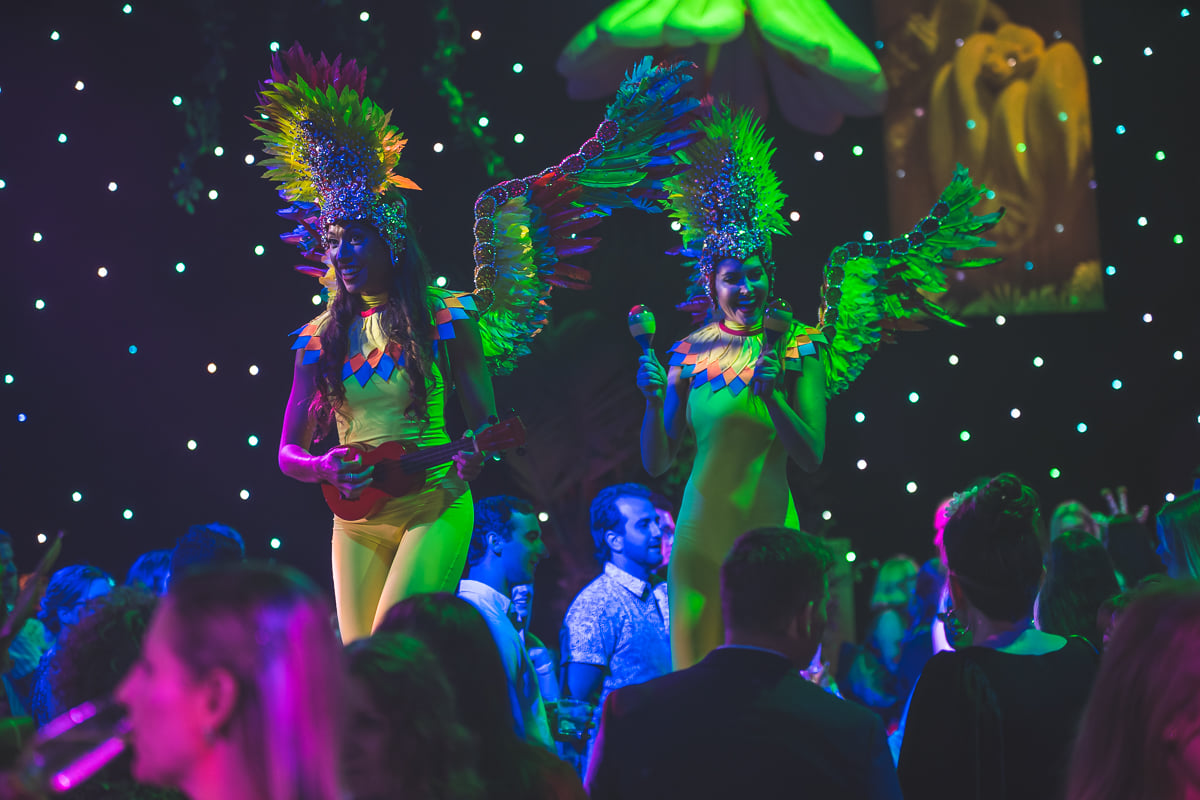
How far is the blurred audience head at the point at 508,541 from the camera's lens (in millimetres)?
3607

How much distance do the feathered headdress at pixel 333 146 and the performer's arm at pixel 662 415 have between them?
94 centimetres

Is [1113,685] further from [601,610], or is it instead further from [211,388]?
[211,388]

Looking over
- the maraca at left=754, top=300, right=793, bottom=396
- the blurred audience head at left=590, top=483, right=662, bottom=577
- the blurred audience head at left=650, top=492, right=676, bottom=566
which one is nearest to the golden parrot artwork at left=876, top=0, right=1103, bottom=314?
the blurred audience head at left=650, top=492, right=676, bottom=566

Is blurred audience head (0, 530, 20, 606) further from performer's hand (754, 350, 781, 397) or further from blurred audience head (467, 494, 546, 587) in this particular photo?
performer's hand (754, 350, 781, 397)

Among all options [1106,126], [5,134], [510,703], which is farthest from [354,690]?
[1106,126]

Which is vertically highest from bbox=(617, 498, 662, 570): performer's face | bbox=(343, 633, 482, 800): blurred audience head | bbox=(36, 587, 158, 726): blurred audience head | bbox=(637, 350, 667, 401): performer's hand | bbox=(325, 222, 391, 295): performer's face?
bbox=(325, 222, 391, 295): performer's face

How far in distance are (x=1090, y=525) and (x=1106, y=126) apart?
268 centimetres

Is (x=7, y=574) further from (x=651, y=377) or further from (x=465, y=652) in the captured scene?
(x=465, y=652)

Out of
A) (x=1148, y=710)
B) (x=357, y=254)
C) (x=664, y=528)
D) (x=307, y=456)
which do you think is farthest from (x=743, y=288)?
(x=1148, y=710)

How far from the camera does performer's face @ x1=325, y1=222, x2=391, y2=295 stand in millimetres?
3301

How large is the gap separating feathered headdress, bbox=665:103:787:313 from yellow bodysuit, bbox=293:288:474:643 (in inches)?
37.8

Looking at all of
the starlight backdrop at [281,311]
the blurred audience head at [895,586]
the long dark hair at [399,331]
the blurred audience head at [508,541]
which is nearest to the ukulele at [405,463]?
the long dark hair at [399,331]

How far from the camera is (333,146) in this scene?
11.0 ft

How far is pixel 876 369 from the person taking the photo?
639 cm
